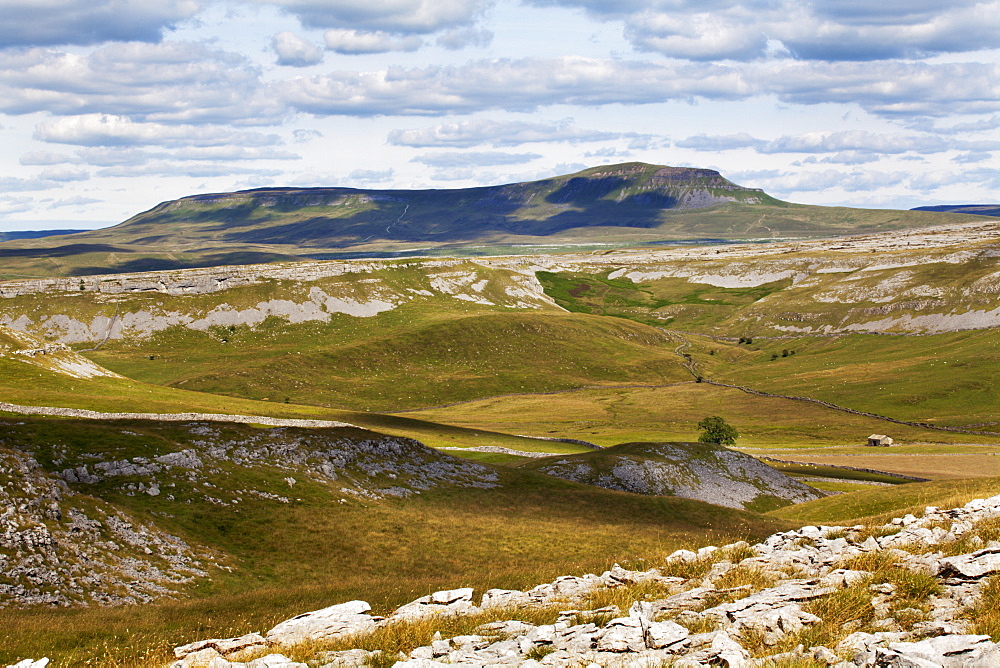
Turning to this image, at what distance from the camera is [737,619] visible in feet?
55.6

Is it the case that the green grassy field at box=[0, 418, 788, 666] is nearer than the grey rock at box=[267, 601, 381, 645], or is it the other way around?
the grey rock at box=[267, 601, 381, 645]

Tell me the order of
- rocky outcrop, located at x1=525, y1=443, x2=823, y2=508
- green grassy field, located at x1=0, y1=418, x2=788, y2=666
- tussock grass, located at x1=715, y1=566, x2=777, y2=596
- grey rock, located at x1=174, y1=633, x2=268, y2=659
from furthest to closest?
rocky outcrop, located at x1=525, y1=443, x2=823, y2=508, green grassy field, located at x1=0, y1=418, x2=788, y2=666, tussock grass, located at x1=715, y1=566, x2=777, y2=596, grey rock, located at x1=174, y1=633, x2=268, y2=659

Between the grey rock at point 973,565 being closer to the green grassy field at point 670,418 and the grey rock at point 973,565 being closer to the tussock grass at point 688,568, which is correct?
the tussock grass at point 688,568

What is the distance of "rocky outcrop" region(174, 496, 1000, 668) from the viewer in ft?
47.4

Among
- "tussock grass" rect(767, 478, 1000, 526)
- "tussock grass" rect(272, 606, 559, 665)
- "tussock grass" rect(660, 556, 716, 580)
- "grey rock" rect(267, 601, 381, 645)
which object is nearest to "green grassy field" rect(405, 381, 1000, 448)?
"tussock grass" rect(767, 478, 1000, 526)

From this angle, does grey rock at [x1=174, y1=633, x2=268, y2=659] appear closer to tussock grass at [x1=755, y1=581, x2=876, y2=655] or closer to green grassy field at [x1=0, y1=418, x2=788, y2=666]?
green grassy field at [x1=0, y1=418, x2=788, y2=666]

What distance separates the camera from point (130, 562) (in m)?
35.5

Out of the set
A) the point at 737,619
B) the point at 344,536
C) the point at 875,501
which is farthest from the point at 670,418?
the point at 737,619

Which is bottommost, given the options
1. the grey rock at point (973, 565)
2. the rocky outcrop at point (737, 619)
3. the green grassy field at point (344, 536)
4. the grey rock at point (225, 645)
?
the green grassy field at point (344, 536)

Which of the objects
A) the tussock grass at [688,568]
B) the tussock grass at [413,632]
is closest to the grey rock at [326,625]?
the tussock grass at [413,632]

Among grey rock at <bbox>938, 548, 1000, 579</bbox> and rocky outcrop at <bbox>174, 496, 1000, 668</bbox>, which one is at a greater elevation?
grey rock at <bbox>938, 548, 1000, 579</bbox>

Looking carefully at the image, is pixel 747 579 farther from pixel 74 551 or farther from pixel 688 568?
pixel 74 551

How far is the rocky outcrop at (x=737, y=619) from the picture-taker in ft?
47.4

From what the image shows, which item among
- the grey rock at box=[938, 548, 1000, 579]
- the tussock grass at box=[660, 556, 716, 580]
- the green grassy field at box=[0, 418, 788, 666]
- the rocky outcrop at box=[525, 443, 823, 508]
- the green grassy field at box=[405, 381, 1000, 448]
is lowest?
the green grassy field at box=[405, 381, 1000, 448]
